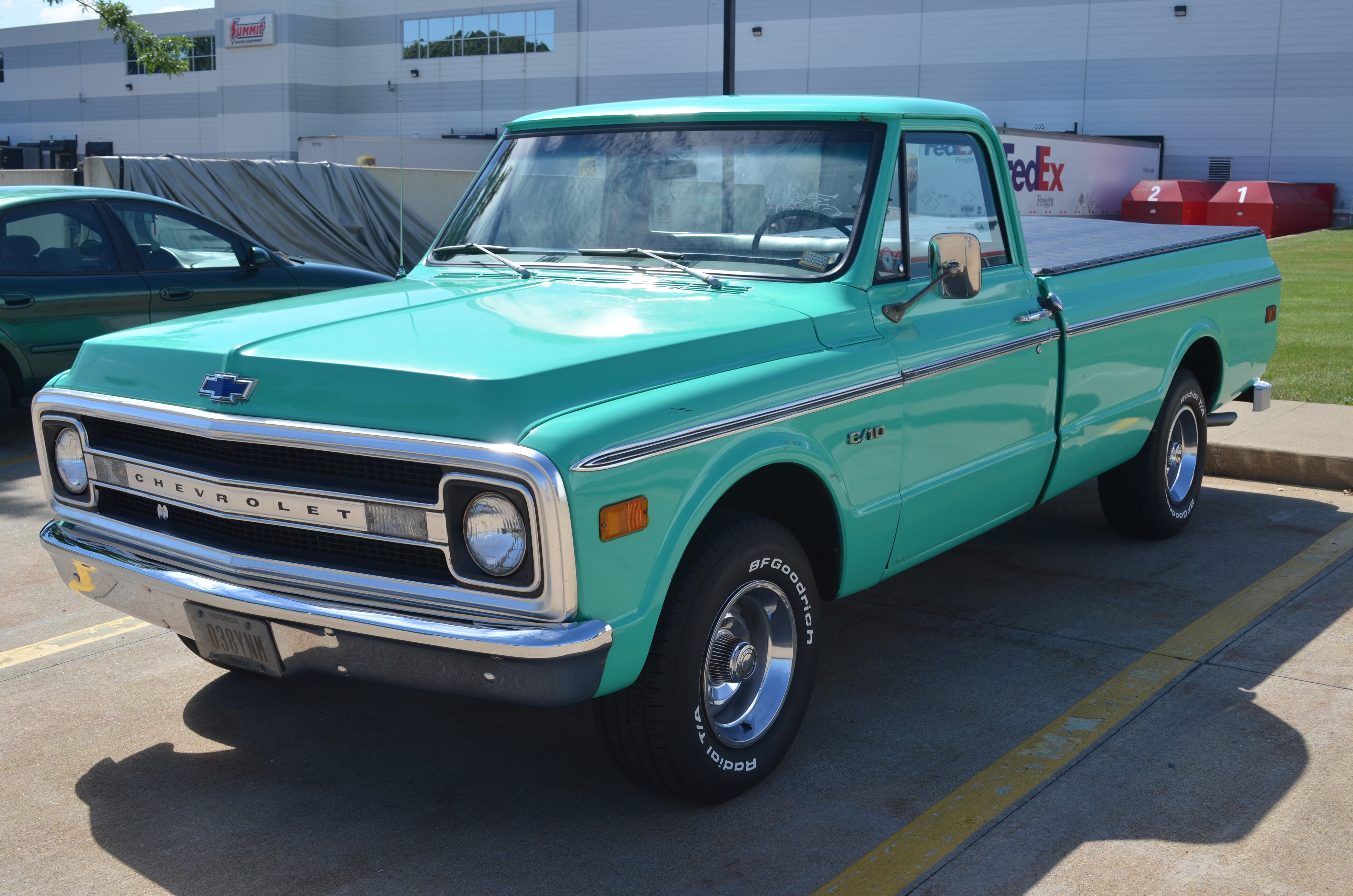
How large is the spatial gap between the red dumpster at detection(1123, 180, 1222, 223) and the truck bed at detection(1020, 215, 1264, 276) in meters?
25.5

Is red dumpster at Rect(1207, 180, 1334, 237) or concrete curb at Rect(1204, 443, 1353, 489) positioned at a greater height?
red dumpster at Rect(1207, 180, 1334, 237)

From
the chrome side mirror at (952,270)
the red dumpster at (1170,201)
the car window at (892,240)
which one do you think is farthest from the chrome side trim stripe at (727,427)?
the red dumpster at (1170,201)

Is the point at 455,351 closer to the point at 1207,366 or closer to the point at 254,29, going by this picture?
the point at 1207,366

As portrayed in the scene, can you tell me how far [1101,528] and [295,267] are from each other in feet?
19.8

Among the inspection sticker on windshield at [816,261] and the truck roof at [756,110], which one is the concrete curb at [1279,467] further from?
the inspection sticker on windshield at [816,261]

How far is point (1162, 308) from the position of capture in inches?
224

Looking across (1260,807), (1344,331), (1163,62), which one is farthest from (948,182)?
(1163,62)

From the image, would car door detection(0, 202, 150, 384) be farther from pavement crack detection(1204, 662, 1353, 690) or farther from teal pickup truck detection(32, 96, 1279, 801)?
pavement crack detection(1204, 662, 1353, 690)

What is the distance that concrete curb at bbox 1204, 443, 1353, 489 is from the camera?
7.38m

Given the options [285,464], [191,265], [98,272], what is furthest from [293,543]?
[191,265]

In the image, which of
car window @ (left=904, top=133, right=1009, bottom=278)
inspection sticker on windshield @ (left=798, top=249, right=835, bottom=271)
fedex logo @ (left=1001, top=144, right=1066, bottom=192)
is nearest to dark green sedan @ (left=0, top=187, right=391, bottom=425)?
car window @ (left=904, top=133, right=1009, bottom=278)

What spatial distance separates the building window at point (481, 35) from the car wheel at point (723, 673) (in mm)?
47036

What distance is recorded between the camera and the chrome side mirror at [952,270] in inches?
161

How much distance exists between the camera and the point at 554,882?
315cm
